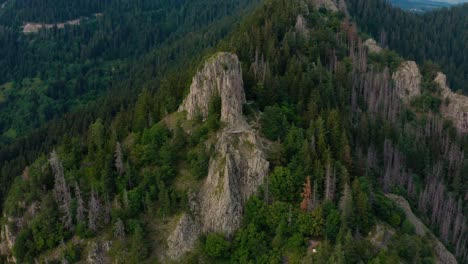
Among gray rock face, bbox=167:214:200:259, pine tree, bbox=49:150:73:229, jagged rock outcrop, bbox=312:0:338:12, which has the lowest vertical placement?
gray rock face, bbox=167:214:200:259

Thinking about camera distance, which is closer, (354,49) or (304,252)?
(304,252)

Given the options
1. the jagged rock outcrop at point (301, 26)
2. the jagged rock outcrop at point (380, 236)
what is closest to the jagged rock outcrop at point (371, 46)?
the jagged rock outcrop at point (301, 26)

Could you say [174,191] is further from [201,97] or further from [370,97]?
[370,97]

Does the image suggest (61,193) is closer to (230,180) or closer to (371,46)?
(230,180)

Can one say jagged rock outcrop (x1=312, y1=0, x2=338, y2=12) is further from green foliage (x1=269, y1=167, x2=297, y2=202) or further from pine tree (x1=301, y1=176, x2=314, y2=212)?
pine tree (x1=301, y1=176, x2=314, y2=212)

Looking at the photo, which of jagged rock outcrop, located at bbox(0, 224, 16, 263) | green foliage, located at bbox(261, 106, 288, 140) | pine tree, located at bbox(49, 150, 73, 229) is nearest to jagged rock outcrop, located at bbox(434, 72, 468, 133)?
green foliage, located at bbox(261, 106, 288, 140)

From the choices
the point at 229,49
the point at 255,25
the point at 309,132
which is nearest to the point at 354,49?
the point at 255,25

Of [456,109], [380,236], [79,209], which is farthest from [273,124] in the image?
[456,109]
